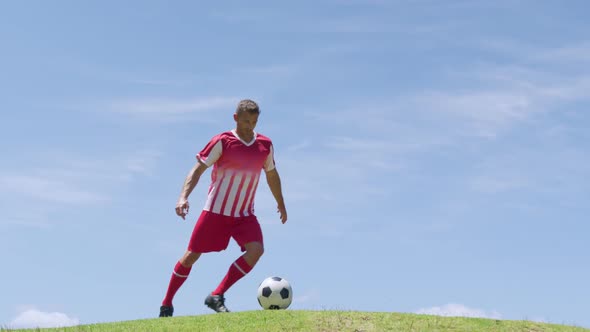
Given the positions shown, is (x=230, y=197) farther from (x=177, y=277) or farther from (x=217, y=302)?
(x=217, y=302)

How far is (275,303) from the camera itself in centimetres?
1633

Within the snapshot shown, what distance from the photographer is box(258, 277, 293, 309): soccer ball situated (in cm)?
1633

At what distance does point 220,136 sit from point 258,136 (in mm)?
743

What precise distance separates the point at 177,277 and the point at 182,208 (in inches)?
57.3

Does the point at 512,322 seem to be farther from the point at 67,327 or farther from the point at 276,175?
the point at 67,327

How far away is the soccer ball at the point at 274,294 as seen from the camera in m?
16.3

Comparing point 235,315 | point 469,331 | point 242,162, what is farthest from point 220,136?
point 469,331

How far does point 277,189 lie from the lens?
55.6 feet

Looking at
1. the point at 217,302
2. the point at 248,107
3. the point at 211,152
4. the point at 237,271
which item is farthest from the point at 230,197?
the point at 217,302

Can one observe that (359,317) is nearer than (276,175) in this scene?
Yes

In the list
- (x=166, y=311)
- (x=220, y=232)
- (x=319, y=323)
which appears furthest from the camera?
(x=166, y=311)

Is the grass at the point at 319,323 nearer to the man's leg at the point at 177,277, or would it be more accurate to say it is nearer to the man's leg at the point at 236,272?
the man's leg at the point at 236,272

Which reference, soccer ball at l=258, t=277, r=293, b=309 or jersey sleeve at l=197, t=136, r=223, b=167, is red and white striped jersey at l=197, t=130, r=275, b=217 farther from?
soccer ball at l=258, t=277, r=293, b=309

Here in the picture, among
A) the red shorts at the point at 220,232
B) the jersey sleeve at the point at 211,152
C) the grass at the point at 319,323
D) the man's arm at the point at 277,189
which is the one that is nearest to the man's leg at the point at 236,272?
the red shorts at the point at 220,232
